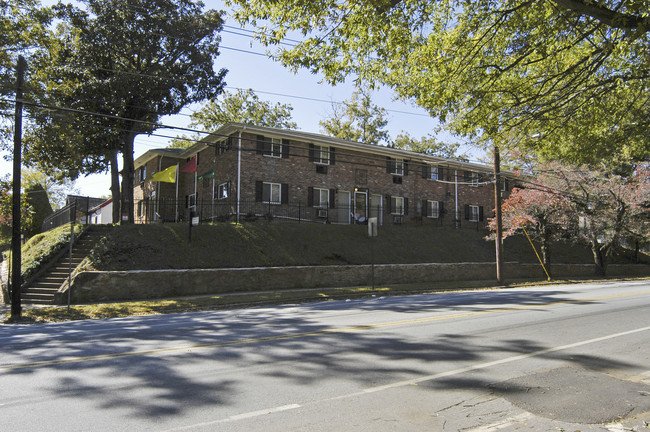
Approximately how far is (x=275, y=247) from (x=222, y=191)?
7.22 metres

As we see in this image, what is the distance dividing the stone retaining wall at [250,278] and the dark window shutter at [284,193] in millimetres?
7459

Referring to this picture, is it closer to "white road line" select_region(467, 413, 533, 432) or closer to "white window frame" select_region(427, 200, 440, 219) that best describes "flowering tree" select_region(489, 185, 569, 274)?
"white window frame" select_region(427, 200, 440, 219)

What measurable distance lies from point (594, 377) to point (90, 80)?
2578 cm

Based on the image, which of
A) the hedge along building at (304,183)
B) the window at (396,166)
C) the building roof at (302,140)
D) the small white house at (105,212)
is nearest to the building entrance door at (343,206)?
the hedge along building at (304,183)

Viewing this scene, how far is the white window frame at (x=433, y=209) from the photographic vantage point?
109 feet

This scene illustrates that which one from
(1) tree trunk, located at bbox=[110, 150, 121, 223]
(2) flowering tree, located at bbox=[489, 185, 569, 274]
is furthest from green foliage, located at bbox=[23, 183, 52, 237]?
(2) flowering tree, located at bbox=[489, 185, 569, 274]

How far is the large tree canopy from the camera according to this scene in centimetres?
836

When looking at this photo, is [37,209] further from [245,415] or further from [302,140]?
[245,415]

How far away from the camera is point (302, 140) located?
2702 centimetres

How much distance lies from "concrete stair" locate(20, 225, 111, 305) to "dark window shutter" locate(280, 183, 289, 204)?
9.53 metres

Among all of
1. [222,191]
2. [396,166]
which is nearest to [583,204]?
[396,166]

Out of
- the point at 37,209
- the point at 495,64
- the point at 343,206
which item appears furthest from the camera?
the point at 37,209

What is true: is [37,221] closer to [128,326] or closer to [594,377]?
[128,326]

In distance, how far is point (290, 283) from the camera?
754 inches
